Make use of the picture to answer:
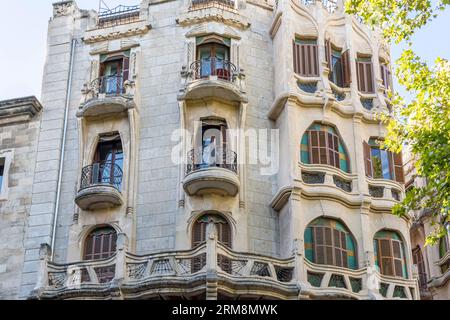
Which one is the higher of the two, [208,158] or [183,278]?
[208,158]

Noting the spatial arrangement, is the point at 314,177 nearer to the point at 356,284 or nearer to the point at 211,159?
the point at 211,159

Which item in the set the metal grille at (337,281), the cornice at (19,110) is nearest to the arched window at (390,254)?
the metal grille at (337,281)

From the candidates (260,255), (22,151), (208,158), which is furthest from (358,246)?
(22,151)

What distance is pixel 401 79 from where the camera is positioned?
65.2ft

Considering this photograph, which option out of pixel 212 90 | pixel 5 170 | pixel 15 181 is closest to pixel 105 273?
pixel 15 181

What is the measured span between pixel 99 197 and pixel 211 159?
3.58 m

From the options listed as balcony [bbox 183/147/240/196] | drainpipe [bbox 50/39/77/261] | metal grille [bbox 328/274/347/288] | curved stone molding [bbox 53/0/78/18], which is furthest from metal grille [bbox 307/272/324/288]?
curved stone molding [bbox 53/0/78/18]

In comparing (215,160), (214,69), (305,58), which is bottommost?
(215,160)

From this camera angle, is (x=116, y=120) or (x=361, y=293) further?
(x=116, y=120)

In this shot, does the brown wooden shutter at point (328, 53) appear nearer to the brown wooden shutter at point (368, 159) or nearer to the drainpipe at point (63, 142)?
the brown wooden shutter at point (368, 159)

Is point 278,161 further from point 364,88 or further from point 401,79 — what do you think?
point 401,79

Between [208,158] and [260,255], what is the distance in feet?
12.8

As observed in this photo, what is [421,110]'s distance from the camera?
63.2 feet

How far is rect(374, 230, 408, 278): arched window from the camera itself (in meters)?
23.9
